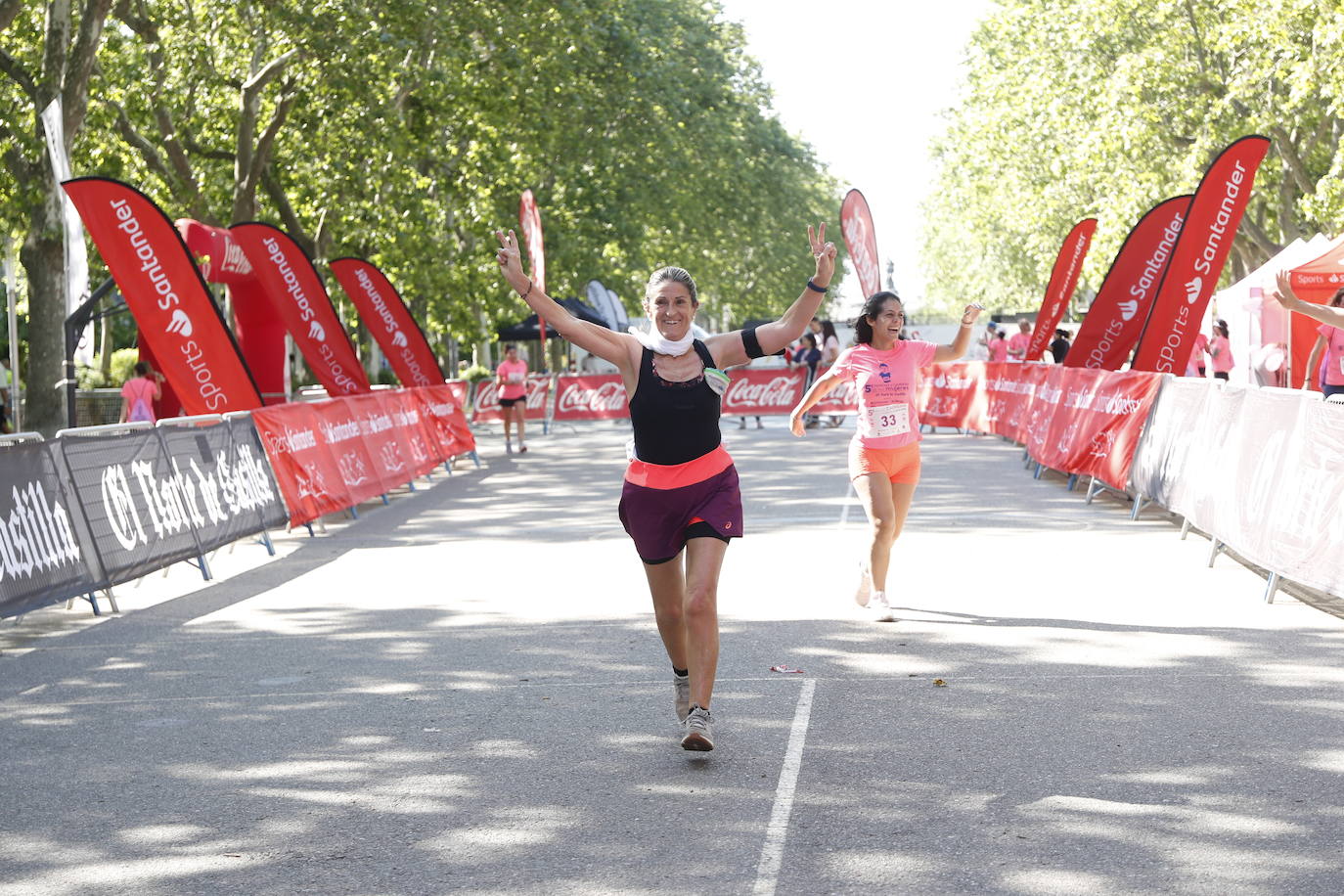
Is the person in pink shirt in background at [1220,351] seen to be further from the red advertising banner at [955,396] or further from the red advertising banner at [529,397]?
the red advertising banner at [529,397]

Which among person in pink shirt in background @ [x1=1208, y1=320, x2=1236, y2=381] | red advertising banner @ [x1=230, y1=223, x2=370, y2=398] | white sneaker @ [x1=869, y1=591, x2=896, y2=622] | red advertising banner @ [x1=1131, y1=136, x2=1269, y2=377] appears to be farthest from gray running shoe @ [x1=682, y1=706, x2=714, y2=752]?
person in pink shirt in background @ [x1=1208, y1=320, x2=1236, y2=381]

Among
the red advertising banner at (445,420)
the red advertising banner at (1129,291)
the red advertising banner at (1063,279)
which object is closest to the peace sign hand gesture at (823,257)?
the red advertising banner at (1129,291)

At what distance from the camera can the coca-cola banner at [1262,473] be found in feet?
30.5

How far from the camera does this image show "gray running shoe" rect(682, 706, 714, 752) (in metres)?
6.34

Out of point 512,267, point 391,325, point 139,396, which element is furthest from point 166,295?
point 512,267

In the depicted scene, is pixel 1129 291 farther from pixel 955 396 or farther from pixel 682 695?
pixel 682 695

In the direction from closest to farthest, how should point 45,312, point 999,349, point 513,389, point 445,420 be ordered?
point 45,312 → point 445,420 → point 513,389 → point 999,349

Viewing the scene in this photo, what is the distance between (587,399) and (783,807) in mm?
31226

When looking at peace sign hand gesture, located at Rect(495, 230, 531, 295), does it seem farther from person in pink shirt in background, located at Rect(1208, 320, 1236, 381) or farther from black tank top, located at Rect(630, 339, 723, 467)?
person in pink shirt in background, located at Rect(1208, 320, 1236, 381)

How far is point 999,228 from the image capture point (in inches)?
2317

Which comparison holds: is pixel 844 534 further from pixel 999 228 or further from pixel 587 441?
pixel 999 228

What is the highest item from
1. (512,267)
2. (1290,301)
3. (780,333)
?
(512,267)

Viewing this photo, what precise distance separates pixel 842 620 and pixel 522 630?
179 centimetres

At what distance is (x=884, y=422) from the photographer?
9672 millimetres
